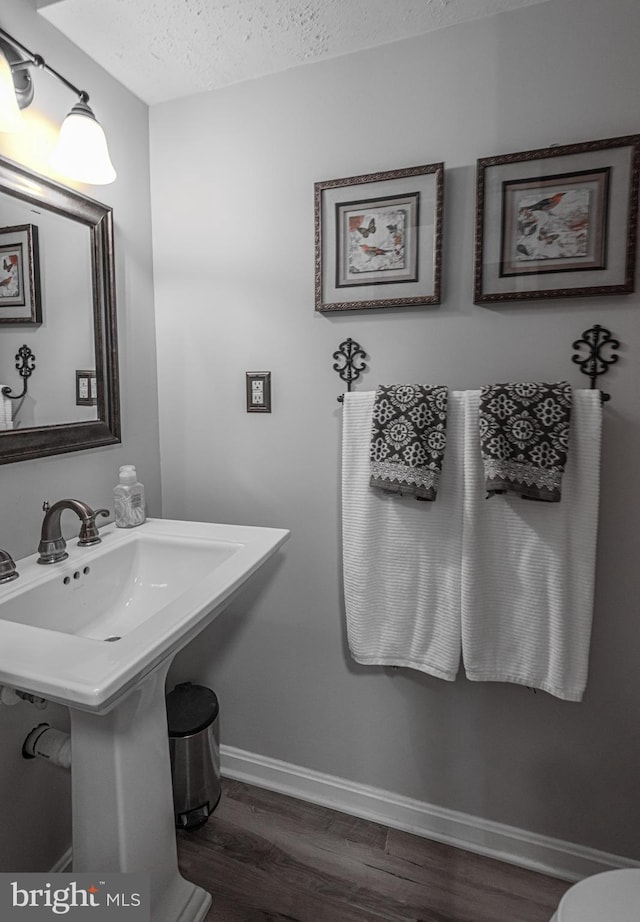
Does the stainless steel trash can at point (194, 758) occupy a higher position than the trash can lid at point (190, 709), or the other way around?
the trash can lid at point (190, 709)

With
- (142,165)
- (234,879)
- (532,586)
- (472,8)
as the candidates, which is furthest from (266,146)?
(234,879)

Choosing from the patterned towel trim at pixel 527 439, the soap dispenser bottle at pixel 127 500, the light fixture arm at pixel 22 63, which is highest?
the light fixture arm at pixel 22 63

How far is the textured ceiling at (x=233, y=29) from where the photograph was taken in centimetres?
117

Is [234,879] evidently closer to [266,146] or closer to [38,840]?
[38,840]

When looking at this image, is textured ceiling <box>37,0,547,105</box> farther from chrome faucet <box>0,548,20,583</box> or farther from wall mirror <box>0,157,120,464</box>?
chrome faucet <box>0,548,20,583</box>

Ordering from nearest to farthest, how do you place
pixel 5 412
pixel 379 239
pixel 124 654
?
pixel 124 654 < pixel 5 412 < pixel 379 239

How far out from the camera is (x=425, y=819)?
1465 millimetres

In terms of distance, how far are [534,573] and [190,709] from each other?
1.11 metres

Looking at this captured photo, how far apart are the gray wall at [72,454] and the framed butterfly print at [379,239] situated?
0.59m

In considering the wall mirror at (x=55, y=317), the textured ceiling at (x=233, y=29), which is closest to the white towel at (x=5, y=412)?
the wall mirror at (x=55, y=317)

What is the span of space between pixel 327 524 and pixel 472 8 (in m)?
1.37

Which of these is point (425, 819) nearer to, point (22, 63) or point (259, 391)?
point (259, 391)

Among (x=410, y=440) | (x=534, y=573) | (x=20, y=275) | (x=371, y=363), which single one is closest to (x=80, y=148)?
(x=20, y=275)

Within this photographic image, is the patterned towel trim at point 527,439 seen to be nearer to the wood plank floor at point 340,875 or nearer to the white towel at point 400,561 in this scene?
the white towel at point 400,561
